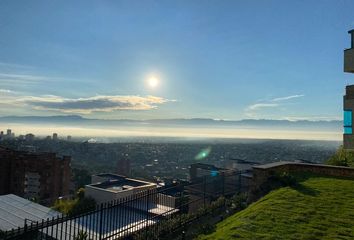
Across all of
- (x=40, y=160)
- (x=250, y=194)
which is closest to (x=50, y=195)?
(x=40, y=160)

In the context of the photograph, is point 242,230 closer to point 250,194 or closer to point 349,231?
point 349,231

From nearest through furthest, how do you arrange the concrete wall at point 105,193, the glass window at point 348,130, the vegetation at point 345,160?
the vegetation at point 345,160, the glass window at point 348,130, the concrete wall at point 105,193

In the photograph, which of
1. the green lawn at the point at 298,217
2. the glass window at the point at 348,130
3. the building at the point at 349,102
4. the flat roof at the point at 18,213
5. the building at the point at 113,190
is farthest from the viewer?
the building at the point at 113,190

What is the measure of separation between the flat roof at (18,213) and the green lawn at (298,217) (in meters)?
12.1

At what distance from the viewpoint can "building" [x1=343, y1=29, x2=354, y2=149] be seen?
20.2 m

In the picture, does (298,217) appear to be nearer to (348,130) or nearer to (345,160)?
(345,160)

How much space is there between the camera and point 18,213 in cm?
1931

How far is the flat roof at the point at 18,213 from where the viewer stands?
17.5 m

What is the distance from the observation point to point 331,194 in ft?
41.5

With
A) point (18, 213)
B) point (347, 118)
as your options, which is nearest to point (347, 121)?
point (347, 118)

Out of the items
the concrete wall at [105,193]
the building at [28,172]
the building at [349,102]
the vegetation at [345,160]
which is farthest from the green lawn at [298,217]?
the building at [28,172]

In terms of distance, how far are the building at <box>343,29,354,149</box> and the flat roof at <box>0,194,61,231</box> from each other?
63.2 ft

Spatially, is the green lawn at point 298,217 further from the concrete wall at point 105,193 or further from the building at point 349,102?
the concrete wall at point 105,193

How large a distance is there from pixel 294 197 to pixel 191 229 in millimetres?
4312
